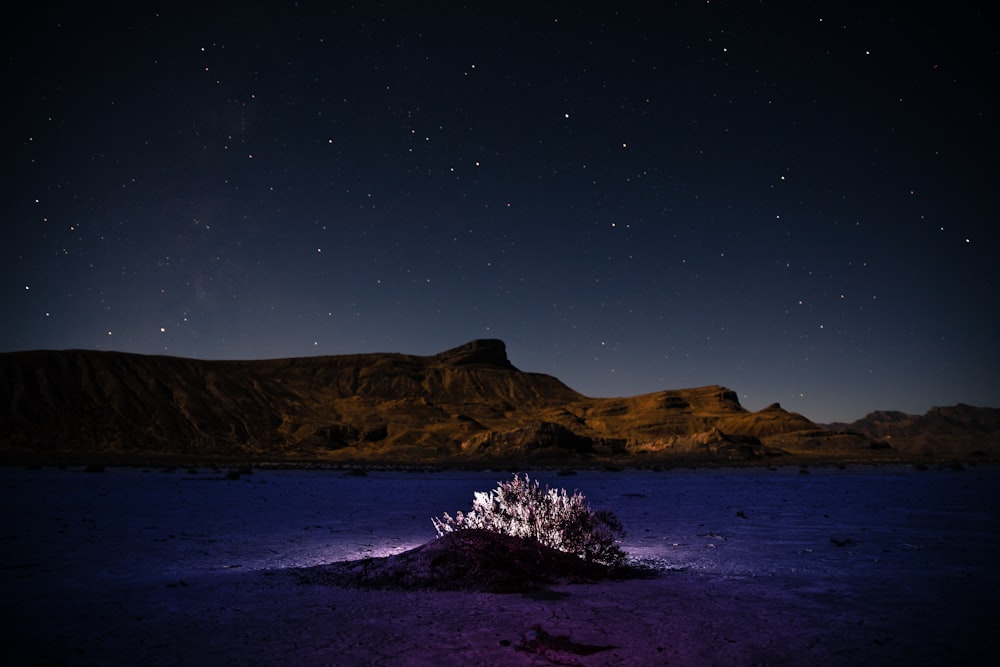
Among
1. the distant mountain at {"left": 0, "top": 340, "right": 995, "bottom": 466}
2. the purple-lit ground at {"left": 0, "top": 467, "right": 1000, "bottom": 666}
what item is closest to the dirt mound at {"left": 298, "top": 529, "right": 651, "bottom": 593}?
the purple-lit ground at {"left": 0, "top": 467, "right": 1000, "bottom": 666}

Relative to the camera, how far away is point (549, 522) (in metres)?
9.15

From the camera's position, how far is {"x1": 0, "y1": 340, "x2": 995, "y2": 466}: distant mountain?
67.4m

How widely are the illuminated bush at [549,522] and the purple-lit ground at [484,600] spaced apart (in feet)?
2.67

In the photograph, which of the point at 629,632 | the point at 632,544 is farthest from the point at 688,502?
the point at 629,632

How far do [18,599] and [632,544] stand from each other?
9582mm

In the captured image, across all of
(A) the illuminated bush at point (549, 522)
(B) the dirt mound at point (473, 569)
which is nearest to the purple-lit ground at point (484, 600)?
(B) the dirt mound at point (473, 569)

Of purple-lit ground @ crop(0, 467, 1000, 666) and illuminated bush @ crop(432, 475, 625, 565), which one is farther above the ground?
illuminated bush @ crop(432, 475, 625, 565)

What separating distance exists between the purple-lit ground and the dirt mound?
1.36 ft

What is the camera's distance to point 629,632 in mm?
5879

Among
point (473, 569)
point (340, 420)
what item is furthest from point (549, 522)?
point (340, 420)

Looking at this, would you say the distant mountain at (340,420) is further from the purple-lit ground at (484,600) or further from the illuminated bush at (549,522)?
the illuminated bush at (549,522)

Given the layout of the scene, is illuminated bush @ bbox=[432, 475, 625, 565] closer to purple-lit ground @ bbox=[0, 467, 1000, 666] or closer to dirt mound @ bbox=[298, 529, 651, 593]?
dirt mound @ bbox=[298, 529, 651, 593]

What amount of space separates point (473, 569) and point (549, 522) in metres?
1.43

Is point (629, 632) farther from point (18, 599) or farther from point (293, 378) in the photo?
point (293, 378)
